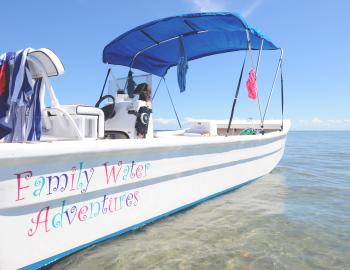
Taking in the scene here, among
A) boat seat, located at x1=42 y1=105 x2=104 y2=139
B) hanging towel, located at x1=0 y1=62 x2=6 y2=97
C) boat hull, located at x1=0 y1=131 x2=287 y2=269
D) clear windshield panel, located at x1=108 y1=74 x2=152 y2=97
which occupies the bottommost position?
boat hull, located at x1=0 y1=131 x2=287 y2=269

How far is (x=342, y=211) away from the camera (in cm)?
475

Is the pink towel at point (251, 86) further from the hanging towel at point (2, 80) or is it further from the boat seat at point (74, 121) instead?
the hanging towel at point (2, 80)

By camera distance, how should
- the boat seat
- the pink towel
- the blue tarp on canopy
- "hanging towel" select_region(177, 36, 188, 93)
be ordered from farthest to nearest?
1. the pink towel
2. "hanging towel" select_region(177, 36, 188, 93)
3. the blue tarp on canopy
4. the boat seat

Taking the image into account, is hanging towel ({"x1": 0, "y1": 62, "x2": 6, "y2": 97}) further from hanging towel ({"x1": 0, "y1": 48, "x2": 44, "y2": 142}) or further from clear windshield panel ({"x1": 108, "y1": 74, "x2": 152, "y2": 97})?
clear windshield panel ({"x1": 108, "y1": 74, "x2": 152, "y2": 97})

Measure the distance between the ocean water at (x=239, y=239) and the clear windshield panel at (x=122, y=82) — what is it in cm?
217

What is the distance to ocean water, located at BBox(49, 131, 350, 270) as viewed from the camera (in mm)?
2965

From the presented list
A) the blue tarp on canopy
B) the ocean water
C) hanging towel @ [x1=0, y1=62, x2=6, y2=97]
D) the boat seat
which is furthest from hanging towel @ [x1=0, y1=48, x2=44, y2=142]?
the blue tarp on canopy

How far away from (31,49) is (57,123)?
2.68 feet

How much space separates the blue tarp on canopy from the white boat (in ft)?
0.12

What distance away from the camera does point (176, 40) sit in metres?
6.36

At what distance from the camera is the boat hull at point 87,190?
238 cm

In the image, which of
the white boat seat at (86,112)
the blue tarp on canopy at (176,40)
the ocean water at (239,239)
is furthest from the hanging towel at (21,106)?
the blue tarp on canopy at (176,40)

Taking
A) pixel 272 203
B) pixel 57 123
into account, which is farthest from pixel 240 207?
pixel 57 123

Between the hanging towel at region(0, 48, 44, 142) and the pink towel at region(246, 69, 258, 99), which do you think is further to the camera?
the pink towel at region(246, 69, 258, 99)
